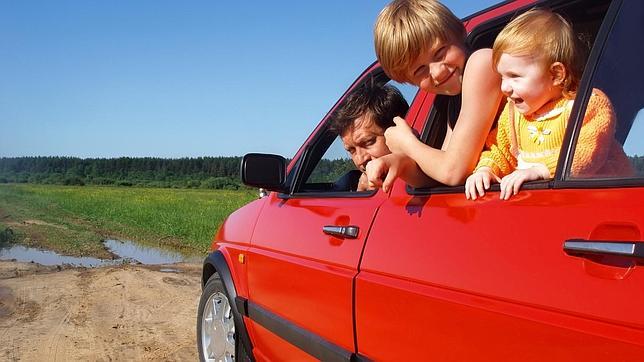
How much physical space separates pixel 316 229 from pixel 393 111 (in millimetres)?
742

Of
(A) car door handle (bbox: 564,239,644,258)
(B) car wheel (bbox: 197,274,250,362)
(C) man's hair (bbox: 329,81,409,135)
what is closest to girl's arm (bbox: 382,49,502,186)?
(A) car door handle (bbox: 564,239,644,258)

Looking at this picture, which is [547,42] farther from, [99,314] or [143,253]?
[143,253]

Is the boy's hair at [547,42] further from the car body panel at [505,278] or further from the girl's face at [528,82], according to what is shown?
the car body panel at [505,278]

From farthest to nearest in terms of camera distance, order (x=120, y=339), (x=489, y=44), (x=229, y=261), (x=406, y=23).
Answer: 1. (x=120, y=339)
2. (x=229, y=261)
3. (x=489, y=44)
4. (x=406, y=23)

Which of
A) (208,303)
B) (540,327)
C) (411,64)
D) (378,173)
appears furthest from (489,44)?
(208,303)

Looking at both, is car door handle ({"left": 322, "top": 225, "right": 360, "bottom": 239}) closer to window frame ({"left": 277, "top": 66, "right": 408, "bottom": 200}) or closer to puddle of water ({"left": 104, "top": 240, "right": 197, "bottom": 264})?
window frame ({"left": 277, "top": 66, "right": 408, "bottom": 200})

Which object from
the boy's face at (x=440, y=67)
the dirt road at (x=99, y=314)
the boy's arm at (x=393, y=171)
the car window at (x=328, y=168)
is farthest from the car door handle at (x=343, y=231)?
the dirt road at (x=99, y=314)

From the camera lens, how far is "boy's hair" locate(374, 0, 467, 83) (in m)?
2.03

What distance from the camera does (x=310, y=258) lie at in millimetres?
2721

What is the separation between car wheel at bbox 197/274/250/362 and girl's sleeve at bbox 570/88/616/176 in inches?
104

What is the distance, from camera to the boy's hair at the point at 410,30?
6.64 ft

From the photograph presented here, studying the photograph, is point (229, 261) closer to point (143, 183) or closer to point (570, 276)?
point (570, 276)

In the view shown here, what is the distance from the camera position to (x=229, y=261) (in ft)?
13.0

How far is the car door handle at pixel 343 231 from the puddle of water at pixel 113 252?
12.2 m
